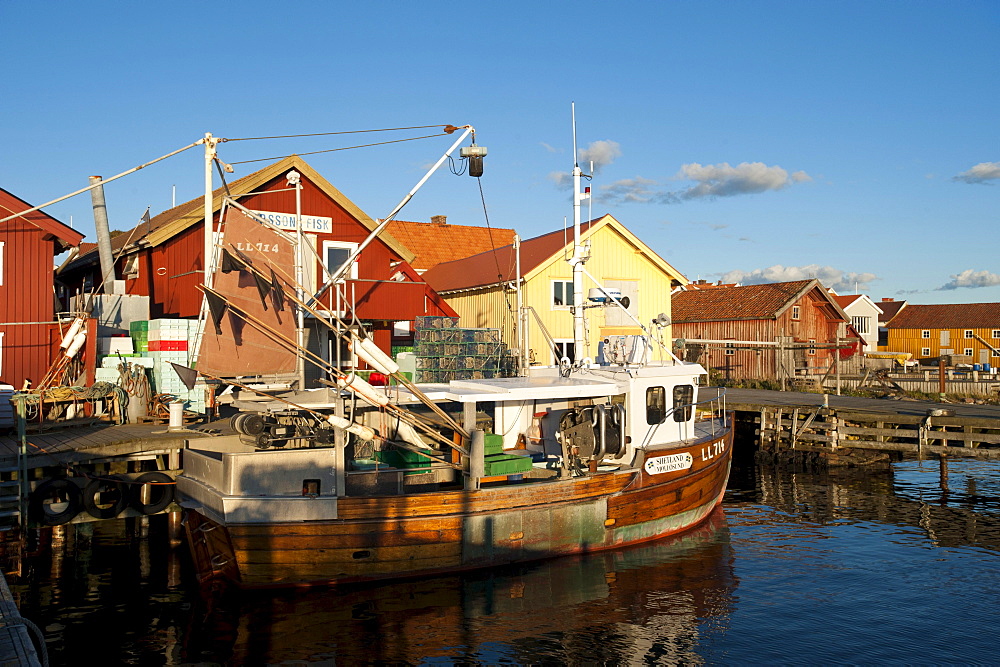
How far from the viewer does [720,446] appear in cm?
1895

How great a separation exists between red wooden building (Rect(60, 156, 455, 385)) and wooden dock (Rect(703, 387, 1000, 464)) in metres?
12.8

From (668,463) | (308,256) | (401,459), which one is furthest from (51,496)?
(668,463)

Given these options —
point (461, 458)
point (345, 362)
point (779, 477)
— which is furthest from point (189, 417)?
point (779, 477)

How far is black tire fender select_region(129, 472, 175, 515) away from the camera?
15.5 metres

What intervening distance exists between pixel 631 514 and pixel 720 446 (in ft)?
13.2

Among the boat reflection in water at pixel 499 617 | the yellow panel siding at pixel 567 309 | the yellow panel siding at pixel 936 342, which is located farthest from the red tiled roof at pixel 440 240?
the yellow panel siding at pixel 936 342

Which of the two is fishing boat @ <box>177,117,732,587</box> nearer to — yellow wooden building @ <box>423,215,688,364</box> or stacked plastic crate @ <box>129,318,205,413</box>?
stacked plastic crate @ <box>129,318,205,413</box>

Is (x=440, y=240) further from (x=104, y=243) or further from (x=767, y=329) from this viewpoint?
(x=104, y=243)

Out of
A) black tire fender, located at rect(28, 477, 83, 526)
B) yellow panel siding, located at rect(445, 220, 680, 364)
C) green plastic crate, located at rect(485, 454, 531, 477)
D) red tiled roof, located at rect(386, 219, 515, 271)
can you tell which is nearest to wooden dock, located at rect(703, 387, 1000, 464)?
yellow panel siding, located at rect(445, 220, 680, 364)

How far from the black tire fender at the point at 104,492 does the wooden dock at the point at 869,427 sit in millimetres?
20445

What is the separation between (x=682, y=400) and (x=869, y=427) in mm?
11144

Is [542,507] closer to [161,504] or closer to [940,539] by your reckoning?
[161,504]

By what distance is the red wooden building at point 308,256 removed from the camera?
973 inches

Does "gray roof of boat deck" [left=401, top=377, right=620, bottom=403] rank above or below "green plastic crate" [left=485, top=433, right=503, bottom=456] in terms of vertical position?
above
